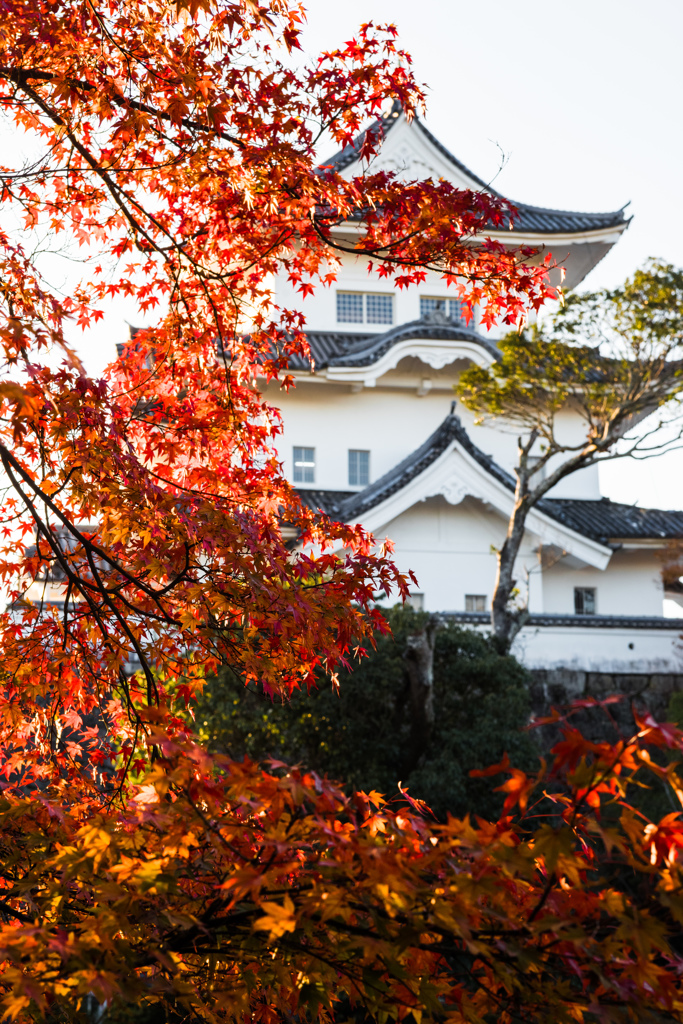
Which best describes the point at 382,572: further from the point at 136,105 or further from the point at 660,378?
the point at 660,378

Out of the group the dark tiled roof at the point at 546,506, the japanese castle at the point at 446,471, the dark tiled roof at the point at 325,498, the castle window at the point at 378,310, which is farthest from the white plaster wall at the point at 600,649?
the castle window at the point at 378,310

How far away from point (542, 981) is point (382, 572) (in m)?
2.05

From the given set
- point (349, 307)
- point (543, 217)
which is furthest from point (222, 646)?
point (543, 217)

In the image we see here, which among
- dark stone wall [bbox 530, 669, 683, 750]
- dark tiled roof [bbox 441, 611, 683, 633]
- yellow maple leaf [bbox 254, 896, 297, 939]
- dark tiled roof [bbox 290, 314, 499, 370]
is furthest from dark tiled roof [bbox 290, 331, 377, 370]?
yellow maple leaf [bbox 254, 896, 297, 939]

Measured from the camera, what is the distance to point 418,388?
2023cm

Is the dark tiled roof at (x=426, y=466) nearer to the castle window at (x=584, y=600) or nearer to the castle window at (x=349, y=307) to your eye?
the castle window at (x=584, y=600)

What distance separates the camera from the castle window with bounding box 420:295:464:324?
21.6 metres

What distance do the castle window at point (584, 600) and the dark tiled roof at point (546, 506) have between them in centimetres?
139

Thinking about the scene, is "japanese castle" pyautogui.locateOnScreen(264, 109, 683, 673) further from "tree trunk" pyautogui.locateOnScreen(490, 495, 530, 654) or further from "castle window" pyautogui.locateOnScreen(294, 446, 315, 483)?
"tree trunk" pyautogui.locateOnScreen(490, 495, 530, 654)

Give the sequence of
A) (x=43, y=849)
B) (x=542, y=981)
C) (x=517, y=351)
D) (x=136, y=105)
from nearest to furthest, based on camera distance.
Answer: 1. (x=542, y=981)
2. (x=43, y=849)
3. (x=136, y=105)
4. (x=517, y=351)

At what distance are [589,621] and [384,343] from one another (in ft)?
24.8

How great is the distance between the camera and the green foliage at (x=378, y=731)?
33.5 ft

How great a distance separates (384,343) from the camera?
18906 mm

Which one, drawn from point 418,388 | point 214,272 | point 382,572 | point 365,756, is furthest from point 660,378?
point 382,572
